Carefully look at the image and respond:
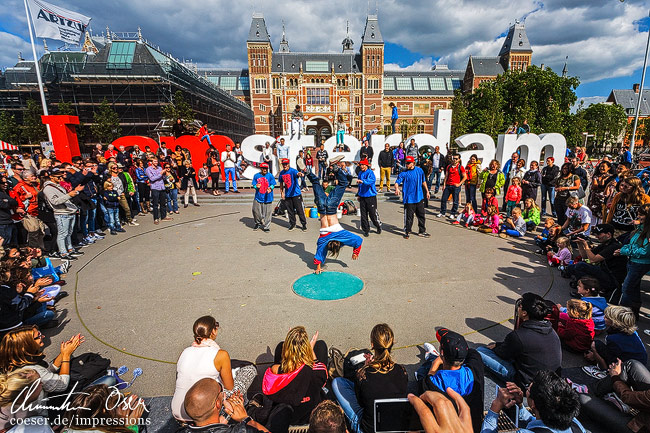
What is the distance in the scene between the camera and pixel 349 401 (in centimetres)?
270

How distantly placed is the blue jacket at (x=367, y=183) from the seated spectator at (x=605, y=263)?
4499 mm

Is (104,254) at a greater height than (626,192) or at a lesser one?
lesser

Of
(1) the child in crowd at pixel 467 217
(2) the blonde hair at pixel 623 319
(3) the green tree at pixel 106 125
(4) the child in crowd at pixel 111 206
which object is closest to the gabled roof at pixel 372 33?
(3) the green tree at pixel 106 125

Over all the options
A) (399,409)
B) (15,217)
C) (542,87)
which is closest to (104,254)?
(15,217)

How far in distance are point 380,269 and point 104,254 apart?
654 cm

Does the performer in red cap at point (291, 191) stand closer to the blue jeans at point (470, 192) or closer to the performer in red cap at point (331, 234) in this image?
the performer in red cap at point (331, 234)

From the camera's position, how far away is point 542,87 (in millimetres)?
36031

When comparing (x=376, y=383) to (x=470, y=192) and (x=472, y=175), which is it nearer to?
(x=472, y=175)

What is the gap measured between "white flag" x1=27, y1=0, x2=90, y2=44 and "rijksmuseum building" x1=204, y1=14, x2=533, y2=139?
163 feet

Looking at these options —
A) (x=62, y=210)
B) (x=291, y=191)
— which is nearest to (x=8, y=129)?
(x=62, y=210)

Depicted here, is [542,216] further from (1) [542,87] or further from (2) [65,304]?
(1) [542,87]

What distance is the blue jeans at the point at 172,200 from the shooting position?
428 inches

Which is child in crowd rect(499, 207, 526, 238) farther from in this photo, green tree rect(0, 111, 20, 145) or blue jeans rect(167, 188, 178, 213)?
green tree rect(0, 111, 20, 145)

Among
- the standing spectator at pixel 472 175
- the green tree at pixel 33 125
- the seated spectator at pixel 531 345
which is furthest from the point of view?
the green tree at pixel 33 125
